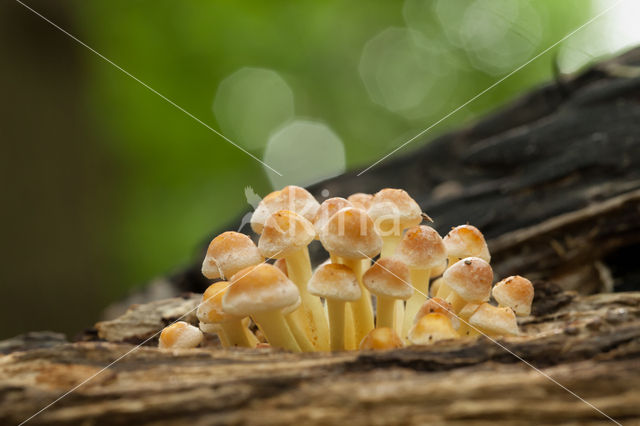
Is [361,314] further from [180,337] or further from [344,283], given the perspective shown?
[180,337]

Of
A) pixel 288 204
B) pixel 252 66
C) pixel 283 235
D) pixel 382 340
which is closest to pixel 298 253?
pixel 288 204

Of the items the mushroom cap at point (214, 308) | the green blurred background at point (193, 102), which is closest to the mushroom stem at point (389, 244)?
the mushroom cap at point (214, 308)

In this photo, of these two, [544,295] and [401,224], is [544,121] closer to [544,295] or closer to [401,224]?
[544,295]

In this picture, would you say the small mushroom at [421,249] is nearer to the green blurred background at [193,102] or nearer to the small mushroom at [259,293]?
the small mushroom at [259,293]

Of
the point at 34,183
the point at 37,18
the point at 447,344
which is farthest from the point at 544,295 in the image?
the point at 37,18

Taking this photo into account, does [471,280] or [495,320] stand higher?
[471,280]

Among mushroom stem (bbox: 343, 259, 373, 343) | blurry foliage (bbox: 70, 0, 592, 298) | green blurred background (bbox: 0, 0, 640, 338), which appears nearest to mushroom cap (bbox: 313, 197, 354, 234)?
mushroom stem (bbox: 343, 259, 373, 343)
